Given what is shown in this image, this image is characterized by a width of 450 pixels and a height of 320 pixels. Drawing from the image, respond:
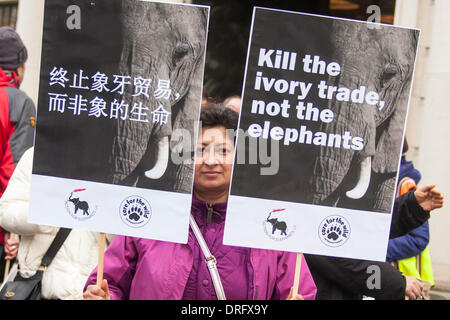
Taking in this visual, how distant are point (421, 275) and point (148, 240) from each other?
7.94 ft

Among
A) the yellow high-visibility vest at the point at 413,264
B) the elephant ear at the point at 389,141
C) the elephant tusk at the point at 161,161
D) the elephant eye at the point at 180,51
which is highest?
the elephant eye at the point at 180,51

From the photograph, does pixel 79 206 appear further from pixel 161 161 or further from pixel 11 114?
pixel 11 114

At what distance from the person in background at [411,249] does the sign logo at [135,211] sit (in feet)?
6.79

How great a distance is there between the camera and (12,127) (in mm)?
4605

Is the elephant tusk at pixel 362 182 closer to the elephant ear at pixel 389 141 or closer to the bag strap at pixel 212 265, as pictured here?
the elephant ear at pixel 389 141

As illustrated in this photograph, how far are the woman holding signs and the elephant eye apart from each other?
32cm

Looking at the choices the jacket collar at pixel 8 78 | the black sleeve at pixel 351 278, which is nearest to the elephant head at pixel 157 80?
the black sleeve at pixel 351 278

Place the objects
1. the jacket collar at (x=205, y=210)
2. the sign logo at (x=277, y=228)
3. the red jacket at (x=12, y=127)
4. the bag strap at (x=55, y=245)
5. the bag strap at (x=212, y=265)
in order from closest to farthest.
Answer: the bag strap at (x=212, y=265) < the sign logo at (x=277, y=228) < the jacket collar at (x=205, y=210) < the bag strap at (x=55, y=245) < the red jacket at (x=12, y=127)

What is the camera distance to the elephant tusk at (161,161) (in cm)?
315

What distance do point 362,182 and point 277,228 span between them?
0.44 metres

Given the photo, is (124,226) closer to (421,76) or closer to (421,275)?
(421,275)

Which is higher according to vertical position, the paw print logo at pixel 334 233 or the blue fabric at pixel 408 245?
the paw print logo at pixel 334 233

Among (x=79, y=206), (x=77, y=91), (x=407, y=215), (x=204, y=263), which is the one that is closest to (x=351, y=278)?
(x=407, y=215)

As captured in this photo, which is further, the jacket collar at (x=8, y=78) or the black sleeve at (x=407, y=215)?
the jacket collar at (x=8, y=78)
